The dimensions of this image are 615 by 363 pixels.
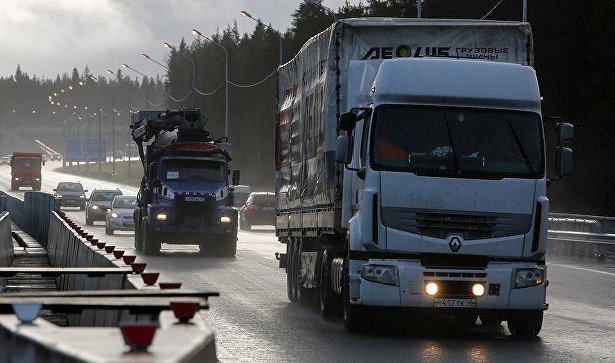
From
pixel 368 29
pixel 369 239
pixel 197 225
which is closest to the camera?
pixel 369 239

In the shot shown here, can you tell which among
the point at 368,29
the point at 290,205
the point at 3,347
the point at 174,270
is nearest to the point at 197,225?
the point at 174,270

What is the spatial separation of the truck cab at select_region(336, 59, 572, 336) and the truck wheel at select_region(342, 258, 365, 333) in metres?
0.02

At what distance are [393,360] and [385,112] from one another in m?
3.12

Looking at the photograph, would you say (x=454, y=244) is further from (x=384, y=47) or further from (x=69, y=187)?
(x=69, y=187)

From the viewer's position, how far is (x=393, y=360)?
42.2 feet

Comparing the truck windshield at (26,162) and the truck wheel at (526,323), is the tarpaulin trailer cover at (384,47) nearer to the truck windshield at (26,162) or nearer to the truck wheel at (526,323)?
the truck wheel at (526,323)

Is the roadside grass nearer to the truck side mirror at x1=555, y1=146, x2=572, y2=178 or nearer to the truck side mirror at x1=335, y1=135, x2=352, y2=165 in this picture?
the truck side mirror at x1=335, y1=135, x2=352, y2=165

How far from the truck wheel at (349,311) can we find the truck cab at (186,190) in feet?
64.2

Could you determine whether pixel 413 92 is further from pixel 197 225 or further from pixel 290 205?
pixel 197 225

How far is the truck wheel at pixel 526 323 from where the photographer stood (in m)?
15.5

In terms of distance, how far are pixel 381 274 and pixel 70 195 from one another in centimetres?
6859

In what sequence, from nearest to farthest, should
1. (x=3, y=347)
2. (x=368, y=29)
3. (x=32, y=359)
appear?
(x=32, y=359), (x=3, y=347), (x=368, y=29)

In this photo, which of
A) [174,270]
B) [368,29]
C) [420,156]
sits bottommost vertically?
[174,270]

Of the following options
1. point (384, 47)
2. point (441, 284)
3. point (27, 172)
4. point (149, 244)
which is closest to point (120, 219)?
point (149, 244)
